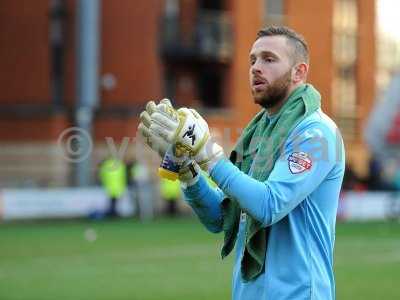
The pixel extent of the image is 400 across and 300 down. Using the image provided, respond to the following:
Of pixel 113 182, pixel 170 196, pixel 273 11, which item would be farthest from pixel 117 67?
pixel 113 182

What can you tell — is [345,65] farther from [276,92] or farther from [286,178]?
[286,178]

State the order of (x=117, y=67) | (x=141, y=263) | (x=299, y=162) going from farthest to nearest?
1. (x=117, y=67)
2. (x=141, y=263)
3. (x=299, y=162)

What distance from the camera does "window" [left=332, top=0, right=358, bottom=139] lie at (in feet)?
139

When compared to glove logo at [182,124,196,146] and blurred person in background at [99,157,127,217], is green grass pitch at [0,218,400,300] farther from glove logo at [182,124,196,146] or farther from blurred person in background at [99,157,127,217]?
glove logo at [182,124,196,146]

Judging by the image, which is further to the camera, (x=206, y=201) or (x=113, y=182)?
(x=113, y=182)

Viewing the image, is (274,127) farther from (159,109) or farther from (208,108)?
(208,108)

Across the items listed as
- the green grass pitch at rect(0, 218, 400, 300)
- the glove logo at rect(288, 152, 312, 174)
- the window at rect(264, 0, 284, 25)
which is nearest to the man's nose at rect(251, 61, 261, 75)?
the glove logo at rect(288, 152, 312, 174)

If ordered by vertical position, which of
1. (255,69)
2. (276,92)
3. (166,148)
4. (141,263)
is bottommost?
(141,263)

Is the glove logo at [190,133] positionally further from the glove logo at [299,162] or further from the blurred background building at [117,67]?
the blurred background building at [117,67]

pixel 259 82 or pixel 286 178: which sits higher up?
pixel 259 82

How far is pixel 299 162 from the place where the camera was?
449cm

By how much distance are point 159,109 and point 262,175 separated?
0.59 meters

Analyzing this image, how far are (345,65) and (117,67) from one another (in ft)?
35.2

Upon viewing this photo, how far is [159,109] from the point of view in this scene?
4387mm
